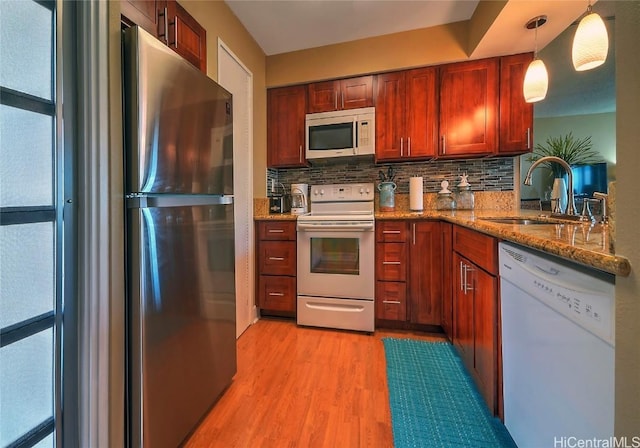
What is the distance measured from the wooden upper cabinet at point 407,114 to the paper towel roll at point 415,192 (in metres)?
0.22

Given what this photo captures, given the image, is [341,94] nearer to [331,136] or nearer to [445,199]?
[331,136]

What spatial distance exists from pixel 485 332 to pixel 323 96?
2.32 metres

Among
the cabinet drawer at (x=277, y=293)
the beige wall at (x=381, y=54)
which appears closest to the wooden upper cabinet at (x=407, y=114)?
the beige wall at (x=381, y=54)

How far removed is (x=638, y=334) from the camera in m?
0.52

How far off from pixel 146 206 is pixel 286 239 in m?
1.50

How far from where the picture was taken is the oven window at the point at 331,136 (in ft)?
8.32

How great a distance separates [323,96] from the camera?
264 cm

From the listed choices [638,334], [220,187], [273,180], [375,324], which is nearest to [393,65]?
[273,180]

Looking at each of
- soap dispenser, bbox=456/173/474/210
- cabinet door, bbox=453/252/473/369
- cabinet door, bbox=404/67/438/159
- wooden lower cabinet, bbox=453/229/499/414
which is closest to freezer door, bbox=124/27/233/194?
wooden lower cabinet, bbox=453/229/499/414

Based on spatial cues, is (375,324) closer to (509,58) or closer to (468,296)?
(468,296)

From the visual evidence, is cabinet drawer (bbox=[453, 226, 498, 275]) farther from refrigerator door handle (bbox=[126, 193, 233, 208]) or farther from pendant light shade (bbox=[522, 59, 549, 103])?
refrigerator door handle (bbox=[126, 193, 233, 208])

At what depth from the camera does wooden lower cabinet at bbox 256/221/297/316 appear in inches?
95.3

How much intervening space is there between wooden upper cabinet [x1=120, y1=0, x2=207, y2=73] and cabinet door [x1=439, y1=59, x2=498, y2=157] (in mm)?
1965

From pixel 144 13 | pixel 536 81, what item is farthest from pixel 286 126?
pixel 536 81
